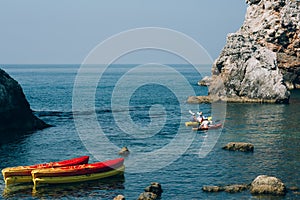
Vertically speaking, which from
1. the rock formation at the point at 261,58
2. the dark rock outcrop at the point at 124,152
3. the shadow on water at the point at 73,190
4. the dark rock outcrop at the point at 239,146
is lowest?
the shadow on water at the point at 73,190

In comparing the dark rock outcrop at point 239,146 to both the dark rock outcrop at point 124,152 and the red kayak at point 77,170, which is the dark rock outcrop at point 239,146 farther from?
the red kayak at point 77,170

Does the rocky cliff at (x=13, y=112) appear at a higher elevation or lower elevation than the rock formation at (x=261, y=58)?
lower

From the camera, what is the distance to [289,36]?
157250 mm

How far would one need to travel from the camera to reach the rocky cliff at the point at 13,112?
83250 mm

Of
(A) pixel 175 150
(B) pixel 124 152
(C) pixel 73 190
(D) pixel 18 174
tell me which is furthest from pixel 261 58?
(D) pixel 18 174

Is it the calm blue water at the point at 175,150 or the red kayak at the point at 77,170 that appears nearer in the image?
the calm blue water at the point at 175,150

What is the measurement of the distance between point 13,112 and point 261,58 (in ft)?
239

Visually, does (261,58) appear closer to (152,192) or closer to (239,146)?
(239,146)

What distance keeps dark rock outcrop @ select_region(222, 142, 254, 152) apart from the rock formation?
182 feet

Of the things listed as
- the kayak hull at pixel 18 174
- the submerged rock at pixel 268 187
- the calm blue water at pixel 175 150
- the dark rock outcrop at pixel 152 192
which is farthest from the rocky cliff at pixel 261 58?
the kayak hull at pixel 18 174

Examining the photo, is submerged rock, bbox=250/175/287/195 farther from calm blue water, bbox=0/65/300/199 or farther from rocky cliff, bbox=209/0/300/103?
rocky cliff, bbox=209/0/300/103

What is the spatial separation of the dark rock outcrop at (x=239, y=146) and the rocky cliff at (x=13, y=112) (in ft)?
137

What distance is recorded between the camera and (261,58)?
12344cm

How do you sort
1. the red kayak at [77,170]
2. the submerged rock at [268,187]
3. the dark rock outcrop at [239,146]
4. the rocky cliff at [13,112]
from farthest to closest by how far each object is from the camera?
the rocky cliff at [13,112] < the dark rock outcrop at [239,146] < the red kayak at [77,170] < the submerged rock at [268,187]
